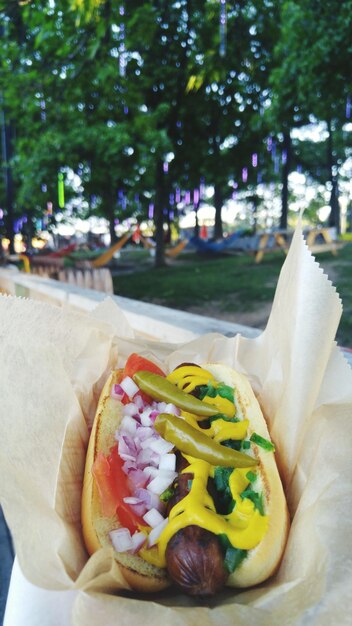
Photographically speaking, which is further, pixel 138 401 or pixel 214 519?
pixel 138 401

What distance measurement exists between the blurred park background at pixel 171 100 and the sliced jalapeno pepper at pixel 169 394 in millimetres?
918

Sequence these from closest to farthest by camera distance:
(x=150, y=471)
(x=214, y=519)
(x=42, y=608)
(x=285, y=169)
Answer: (x=42, y=608), (x=214, y=519), (x=150, y=471), (x=285, y=169)

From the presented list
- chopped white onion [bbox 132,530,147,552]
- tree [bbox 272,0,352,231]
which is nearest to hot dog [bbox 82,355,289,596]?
chopped white onion [bbox 132,530,147,552]

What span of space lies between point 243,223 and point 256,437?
76.7m

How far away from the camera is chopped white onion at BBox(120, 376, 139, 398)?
2.28 m

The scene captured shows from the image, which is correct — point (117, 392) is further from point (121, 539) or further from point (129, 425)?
point (121, 539)

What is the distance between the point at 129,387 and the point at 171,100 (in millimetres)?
17044

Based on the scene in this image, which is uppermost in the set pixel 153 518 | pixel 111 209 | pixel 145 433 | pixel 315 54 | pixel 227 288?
pixel 315 54

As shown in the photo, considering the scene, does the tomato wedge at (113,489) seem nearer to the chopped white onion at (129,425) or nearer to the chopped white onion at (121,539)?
the chopped white onion at (121,539)

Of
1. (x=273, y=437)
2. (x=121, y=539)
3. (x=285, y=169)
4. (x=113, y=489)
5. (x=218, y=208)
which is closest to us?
(x=121, y=539)

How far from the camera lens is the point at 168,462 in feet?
6.28

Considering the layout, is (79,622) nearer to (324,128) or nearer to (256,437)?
(256,437)

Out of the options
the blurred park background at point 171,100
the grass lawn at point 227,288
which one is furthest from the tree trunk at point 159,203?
the grass lawn at point 227,288

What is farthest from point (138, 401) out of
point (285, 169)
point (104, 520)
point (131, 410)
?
point (285, 169)
